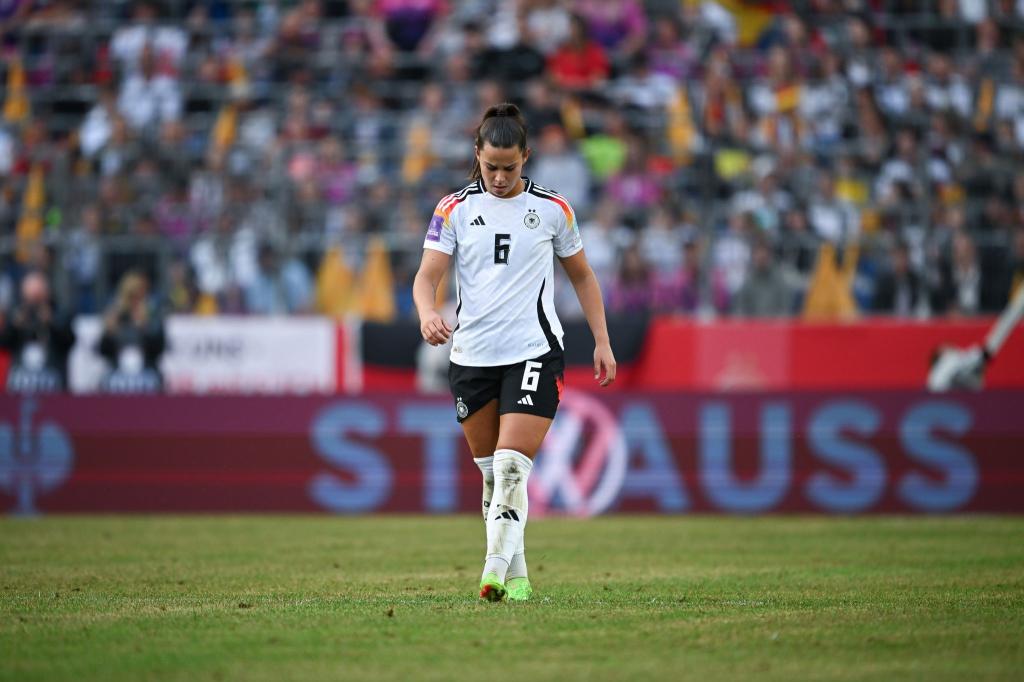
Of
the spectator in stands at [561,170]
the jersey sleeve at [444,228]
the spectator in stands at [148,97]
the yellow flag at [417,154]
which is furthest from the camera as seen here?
the spectator in stands at [148,97]

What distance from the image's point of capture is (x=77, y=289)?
1998 centimetres

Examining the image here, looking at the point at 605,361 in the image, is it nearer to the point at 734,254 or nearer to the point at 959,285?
the point at 734,254

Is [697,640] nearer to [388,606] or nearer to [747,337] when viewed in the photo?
[388,606]

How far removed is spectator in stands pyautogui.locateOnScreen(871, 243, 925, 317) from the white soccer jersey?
37.0 feet

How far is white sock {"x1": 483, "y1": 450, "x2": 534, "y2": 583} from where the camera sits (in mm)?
7938

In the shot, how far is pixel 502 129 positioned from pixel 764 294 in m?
11.4

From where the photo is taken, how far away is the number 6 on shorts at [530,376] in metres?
8.06

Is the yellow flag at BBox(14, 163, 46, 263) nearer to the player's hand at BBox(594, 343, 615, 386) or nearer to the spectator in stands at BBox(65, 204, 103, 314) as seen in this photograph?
the spectator in stands at BBox(65, 204, 103, 314)

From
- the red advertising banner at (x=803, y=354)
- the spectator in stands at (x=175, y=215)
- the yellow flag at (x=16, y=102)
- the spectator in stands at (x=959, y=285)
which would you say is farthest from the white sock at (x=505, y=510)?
the yellow flag at (x=16, y=102)

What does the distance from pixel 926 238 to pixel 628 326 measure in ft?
12.3

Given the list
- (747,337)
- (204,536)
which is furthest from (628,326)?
(204,536)

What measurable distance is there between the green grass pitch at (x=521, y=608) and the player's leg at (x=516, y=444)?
13.9 inches

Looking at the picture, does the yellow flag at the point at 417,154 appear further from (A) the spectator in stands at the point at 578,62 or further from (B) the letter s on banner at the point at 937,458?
(B) the letter s on banner at the point at 937,458

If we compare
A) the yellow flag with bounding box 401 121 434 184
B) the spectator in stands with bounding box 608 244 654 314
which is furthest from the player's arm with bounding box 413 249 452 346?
the yellow flag with bounding box 401 121 434 184
